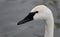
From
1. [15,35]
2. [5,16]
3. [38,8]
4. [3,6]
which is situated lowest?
[38,8]

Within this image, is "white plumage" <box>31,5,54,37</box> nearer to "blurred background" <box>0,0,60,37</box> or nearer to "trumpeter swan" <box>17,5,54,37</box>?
"trumpeter swan" <box>17,5,54,37</box>

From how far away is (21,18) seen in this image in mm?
5918

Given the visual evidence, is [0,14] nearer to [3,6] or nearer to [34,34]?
[3,6]

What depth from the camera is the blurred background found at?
17.5 ft

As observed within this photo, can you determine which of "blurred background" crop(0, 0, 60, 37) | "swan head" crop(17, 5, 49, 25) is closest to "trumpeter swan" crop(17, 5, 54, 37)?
"swan head" crop(17, 5, 49, 25)

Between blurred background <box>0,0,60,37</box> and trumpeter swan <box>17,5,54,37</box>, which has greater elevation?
blurred background <box>0,0,60,37</box>

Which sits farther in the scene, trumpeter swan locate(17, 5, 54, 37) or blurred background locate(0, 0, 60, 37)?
blurred background locate(0, 0, 60, 37)

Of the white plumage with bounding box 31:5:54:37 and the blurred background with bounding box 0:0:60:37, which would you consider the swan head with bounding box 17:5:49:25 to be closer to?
the white plumage with bounding box 31:5:54:37

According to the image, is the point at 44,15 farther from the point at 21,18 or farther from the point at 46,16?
the point at 21,18

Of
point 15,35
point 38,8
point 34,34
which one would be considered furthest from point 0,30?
point 38,8

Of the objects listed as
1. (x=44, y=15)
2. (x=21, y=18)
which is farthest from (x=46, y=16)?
(x=21, y=18)

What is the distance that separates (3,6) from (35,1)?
3.08 feet

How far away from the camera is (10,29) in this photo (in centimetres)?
564

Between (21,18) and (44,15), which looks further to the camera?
(21,18)
